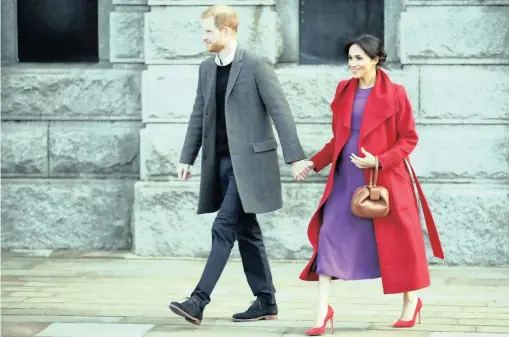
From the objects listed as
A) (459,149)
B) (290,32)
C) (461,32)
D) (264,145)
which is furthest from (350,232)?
(290,32)

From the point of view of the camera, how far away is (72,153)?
10.8m

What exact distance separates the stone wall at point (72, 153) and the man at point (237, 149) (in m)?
3.03

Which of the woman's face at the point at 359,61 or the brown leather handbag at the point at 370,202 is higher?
the woman's face at the point at 359,61

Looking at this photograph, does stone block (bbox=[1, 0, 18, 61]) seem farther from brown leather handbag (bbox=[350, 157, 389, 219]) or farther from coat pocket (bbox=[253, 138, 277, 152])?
brown leather handbag (bbox=[350, 157, 389, 219])

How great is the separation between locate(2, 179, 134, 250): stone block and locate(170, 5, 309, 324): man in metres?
3.02

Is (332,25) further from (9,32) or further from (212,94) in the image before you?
(212,94)

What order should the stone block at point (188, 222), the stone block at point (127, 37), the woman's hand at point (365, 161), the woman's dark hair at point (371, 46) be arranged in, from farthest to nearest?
the stone block at point (127, 37) < the stone block at point (188, 222) < the woman's dark hair at point (371, 46) < the woman's hand at point (365, 161)

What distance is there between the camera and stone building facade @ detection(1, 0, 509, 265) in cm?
1001

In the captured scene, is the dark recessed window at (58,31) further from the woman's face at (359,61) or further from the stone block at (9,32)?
the woman's face at (359,61)

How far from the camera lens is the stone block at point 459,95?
1003cm

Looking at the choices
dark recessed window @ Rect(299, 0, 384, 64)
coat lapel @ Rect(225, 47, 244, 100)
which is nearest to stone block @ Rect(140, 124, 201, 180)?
dark recessed window @ Rect(299, 0, 384, 64)

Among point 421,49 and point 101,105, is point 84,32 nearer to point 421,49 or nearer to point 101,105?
point 101,105

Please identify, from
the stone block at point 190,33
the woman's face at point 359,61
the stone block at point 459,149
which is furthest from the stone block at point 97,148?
the woman's face at point 359,61

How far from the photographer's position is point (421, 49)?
32.9 feet
